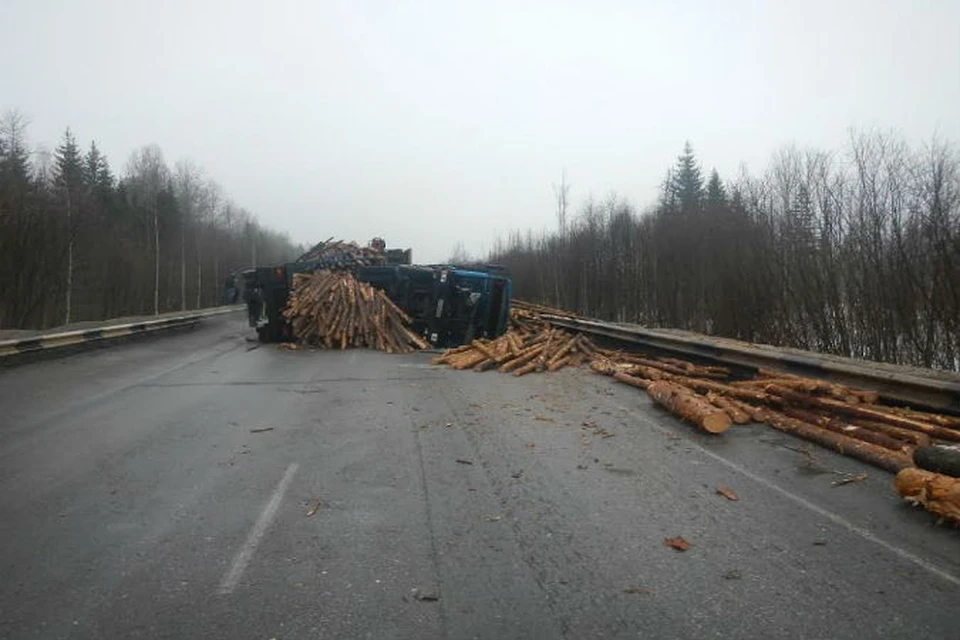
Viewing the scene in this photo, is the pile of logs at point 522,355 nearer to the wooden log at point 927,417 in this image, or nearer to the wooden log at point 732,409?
the wooden log at point 732,409

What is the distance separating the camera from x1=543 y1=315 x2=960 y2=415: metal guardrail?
26.1ft

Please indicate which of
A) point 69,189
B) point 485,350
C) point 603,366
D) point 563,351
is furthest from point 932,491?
point 69,189

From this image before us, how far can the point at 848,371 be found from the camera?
938 cm

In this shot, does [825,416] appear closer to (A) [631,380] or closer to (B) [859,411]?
(B) [859,411]

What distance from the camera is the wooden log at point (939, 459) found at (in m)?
5.54

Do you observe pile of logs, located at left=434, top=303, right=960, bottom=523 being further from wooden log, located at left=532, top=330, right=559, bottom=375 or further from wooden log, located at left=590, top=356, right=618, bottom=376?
wooden log, located at left=532, top=330, right=559, bottom=375

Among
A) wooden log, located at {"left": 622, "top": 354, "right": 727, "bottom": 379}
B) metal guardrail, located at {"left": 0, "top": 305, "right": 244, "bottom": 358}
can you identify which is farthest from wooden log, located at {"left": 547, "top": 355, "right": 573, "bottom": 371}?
metal guardrail, located at {"left": 0, "top": 305, "right": 244, "bottom": 358}

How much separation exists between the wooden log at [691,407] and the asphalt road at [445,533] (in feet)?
0.65

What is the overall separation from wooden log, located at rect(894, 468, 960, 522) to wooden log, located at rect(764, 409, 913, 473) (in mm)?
785

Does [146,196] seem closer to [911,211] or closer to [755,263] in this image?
[755,263]

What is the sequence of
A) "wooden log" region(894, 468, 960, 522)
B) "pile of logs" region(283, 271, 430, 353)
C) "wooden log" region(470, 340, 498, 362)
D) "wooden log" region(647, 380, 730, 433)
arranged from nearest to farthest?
"wooden log" region(894, 468, 960, 522) → "wooden log" region(647, 380, 730, 433) → "wooden log" region(470, 340, 498, 362) → "pile of logs" region(283, 271, 430, 353)

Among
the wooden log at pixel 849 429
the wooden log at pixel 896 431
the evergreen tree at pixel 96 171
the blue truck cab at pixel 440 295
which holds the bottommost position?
the wooden log at pixel 849 429

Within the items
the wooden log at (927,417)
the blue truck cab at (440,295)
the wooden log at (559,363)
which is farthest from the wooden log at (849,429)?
the blue truck cab at (440,295)

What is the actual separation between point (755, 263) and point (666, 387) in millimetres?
10446
